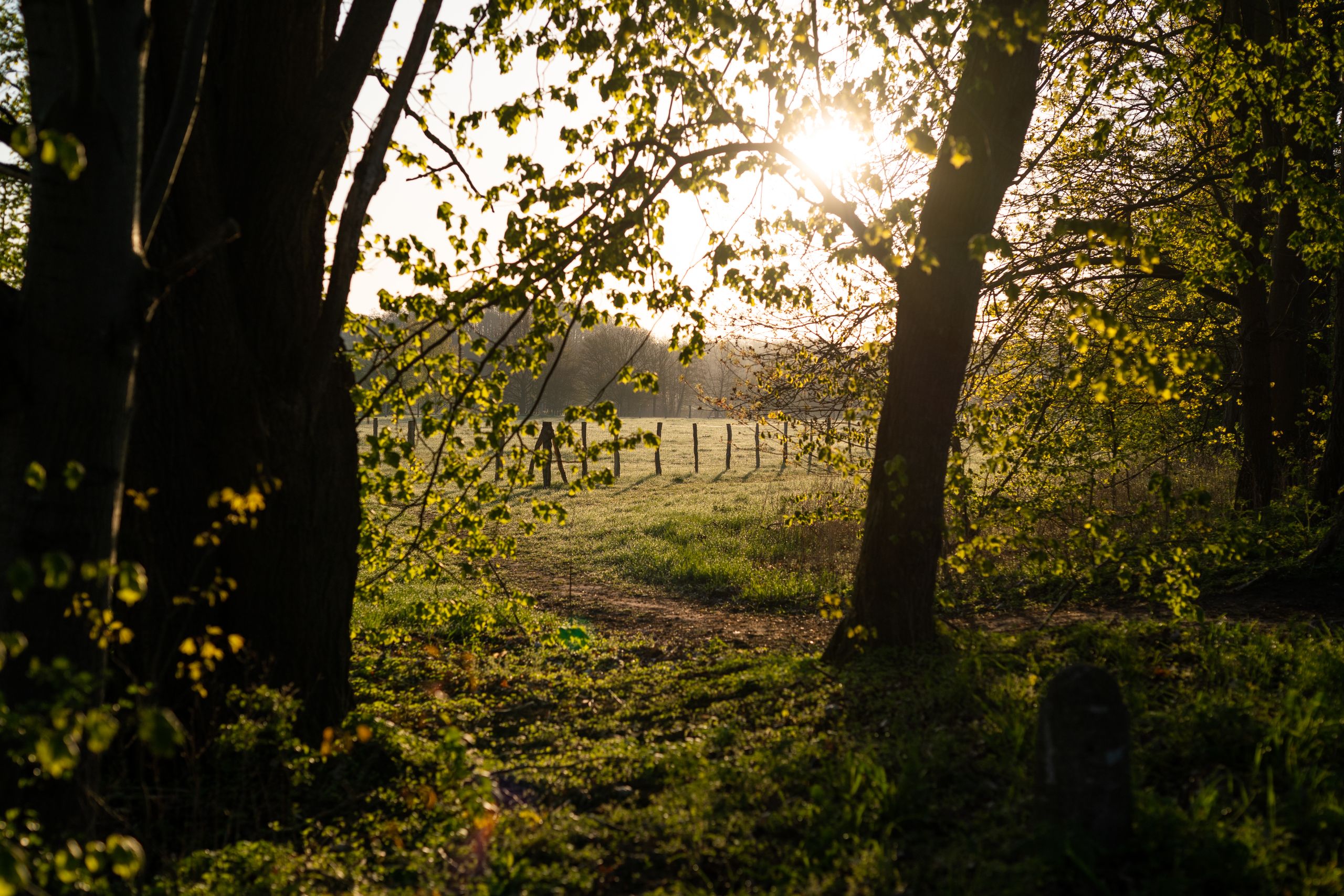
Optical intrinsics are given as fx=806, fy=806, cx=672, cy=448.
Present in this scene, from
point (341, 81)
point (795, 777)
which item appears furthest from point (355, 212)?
point (795, 777)

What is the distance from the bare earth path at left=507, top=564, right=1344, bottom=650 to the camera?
26.5 ft

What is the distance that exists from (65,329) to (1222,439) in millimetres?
14719

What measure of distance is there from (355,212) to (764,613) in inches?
296

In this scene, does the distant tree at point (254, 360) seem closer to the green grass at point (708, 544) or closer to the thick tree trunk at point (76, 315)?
the thick tree trunk at point (76, 315)

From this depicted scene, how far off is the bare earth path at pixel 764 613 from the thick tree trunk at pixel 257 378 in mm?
4631

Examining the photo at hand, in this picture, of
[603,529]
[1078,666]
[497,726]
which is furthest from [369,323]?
[603,529]

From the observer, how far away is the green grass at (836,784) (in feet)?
10.9

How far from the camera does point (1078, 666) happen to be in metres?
3.38

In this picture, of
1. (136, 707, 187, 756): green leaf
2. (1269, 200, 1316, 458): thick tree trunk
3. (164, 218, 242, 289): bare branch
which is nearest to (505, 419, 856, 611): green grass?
(1269, 200, 1316, 458): thick tree trunk

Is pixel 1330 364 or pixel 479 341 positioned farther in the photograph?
pixel 1330 364

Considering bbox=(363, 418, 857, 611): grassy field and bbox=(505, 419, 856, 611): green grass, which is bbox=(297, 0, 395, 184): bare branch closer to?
bbox=(363, 418, 857, 611): grassy field

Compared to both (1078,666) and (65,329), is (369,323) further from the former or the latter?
(1078,666)

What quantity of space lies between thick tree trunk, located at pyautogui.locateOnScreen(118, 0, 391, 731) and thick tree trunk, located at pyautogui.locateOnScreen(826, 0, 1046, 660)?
12.8ft

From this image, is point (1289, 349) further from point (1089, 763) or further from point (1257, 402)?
point (1089, 763)
